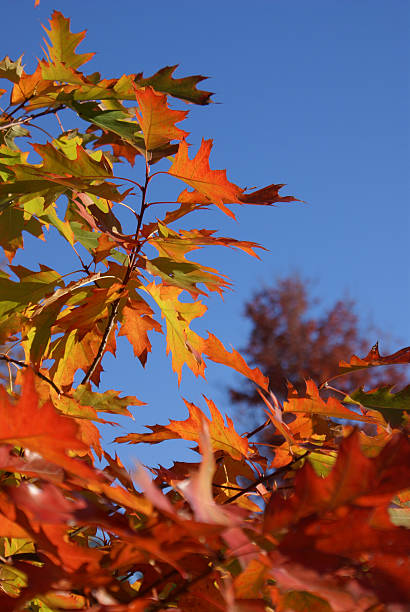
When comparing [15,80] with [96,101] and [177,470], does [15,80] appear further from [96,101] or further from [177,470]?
[177,470]

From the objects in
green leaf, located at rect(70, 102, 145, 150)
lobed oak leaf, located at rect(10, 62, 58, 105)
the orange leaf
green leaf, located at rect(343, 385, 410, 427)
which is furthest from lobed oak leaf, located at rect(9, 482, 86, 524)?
lobed oak leaf, located at rect(10, 62, 58, 105)

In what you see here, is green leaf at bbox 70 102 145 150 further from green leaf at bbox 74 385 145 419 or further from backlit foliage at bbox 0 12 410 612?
green leaf at bbox 74 385 145 419

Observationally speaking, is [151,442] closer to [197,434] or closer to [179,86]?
[197,434]

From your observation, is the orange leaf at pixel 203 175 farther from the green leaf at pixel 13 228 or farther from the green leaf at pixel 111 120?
the green leaf at pixel 13 228

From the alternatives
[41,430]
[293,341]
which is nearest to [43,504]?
[41,430]

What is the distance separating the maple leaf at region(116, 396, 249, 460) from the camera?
0.94 m

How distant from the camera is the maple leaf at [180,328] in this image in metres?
1.32

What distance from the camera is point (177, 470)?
1046mm

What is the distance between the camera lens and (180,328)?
1.34 meters

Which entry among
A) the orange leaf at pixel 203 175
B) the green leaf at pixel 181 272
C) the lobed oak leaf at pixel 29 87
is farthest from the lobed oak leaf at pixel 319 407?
the lobed oak leaf at pixel 29 87

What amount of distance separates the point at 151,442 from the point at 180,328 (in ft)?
1.16

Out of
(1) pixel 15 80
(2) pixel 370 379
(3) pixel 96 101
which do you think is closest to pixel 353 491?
(3) pixel 96 101

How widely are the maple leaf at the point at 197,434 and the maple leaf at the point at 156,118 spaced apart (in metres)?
0.52

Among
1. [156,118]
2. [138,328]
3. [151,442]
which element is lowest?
[151,442]
